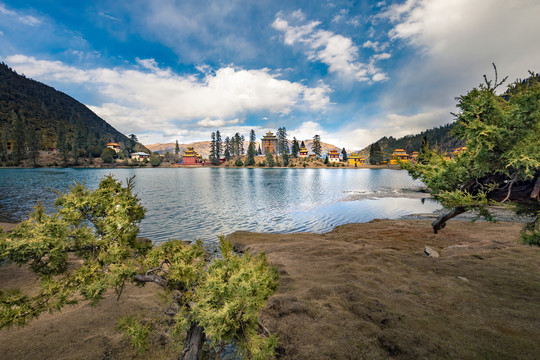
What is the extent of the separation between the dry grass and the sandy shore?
3 cm

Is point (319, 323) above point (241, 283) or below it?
below

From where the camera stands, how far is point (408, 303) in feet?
23.6

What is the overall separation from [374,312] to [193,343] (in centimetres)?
554

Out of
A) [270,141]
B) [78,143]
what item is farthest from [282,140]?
[78,143]

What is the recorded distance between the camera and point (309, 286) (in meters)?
8.73

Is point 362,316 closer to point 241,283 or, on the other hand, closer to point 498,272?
point 241,283

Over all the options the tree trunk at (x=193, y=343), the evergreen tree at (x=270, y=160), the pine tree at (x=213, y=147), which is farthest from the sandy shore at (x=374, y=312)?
the pine tree at (x=213, y=147)

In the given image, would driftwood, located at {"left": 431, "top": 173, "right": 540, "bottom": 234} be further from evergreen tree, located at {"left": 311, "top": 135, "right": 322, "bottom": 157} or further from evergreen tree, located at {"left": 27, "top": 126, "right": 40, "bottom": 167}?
evergreen tree, located at {"left": 27, "top": 126, "right": 40, "bottom": 167}

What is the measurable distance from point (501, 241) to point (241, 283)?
1898 cm

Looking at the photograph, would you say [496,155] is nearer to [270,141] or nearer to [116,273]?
[116,273]

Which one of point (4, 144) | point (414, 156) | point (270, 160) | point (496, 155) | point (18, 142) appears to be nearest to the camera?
point (496, 155)

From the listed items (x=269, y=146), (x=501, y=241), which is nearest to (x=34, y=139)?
(x=269, y=146)

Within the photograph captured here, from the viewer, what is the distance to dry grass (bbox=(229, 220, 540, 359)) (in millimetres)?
5246

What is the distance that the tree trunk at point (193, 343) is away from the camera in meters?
4.23
